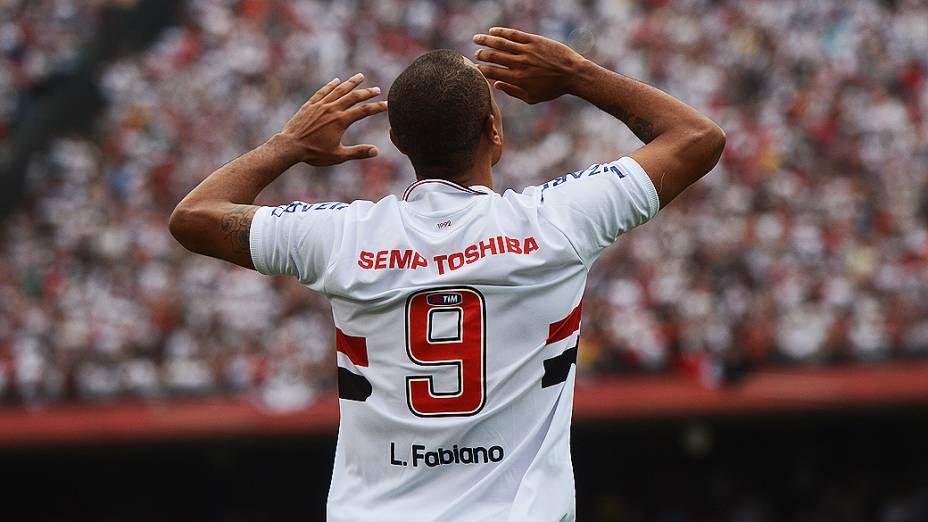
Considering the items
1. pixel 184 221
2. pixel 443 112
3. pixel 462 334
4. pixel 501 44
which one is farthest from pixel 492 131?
pixel 184 221

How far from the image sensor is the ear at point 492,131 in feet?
10.5

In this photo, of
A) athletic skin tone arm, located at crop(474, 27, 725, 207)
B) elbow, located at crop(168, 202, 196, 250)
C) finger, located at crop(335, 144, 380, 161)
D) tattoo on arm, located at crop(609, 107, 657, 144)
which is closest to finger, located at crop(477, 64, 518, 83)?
athletic skin tone arm, located at crop(474, 27, 725, 207)

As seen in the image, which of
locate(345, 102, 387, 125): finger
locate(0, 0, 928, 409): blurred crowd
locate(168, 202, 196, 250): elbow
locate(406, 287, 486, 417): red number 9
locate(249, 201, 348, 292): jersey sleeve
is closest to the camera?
locate(406, 287, 486, 417): red number 9

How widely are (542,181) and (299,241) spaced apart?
12.1 metres

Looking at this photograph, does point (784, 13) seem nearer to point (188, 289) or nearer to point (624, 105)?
point (188, 289)

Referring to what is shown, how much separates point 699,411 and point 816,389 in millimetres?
966

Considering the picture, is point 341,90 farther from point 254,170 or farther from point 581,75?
point 581,75

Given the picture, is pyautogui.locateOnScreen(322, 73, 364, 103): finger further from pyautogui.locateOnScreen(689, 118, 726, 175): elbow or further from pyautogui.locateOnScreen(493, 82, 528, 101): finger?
pyautogui.locateOnScreen(689, 118, 726, 175): elbow

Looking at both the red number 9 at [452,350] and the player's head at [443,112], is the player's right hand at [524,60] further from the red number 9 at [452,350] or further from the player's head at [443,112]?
the red number 9 at [452,350]

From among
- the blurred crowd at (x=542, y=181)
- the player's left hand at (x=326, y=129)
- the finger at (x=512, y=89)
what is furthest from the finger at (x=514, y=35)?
the blurred crowd at (x=542, y=181)

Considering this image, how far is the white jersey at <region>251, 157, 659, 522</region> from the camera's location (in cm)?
308

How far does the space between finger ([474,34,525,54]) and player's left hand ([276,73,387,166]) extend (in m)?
0.32

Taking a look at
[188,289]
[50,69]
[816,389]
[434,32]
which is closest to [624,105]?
[816,389]

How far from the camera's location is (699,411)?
11953mm
